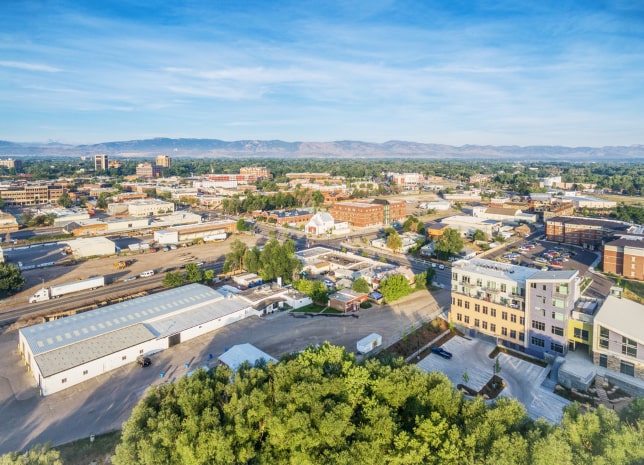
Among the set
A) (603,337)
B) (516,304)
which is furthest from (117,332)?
(603,337)

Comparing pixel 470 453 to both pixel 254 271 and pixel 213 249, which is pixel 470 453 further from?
pixel 213 249

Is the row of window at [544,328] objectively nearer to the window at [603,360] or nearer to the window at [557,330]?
the window at [557,330]

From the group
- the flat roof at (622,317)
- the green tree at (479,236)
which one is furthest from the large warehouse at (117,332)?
the green tree at (479,236)

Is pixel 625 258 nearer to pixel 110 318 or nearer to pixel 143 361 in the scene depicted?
pixel 143 361

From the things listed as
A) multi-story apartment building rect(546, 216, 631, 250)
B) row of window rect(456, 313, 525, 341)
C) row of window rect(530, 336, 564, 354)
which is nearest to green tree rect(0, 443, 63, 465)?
row of window rect(456, 313, 525, 341)

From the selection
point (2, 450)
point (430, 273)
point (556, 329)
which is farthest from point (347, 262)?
point (2, 450)
